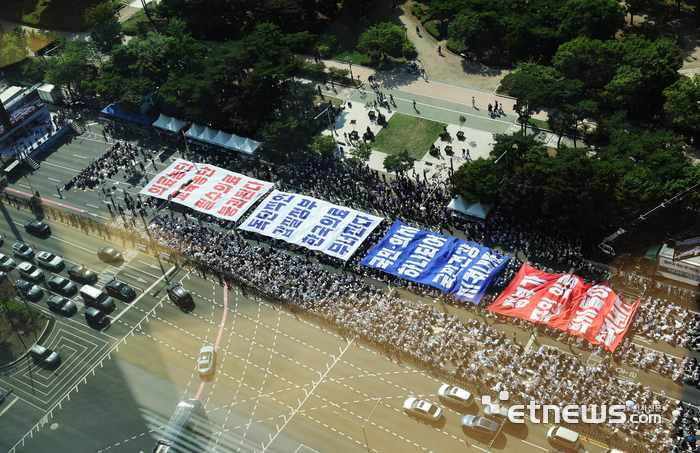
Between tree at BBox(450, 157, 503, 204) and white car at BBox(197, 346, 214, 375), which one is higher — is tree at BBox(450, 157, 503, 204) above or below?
above

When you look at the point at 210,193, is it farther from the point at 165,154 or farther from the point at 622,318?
the point at 622,318

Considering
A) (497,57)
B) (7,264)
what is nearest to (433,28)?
(497,57)

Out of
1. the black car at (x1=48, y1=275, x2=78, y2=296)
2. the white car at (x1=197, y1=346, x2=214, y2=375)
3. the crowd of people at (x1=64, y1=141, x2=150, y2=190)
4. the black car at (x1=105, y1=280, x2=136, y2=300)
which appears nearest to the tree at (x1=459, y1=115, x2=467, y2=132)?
the white car at (x1=197, y1=346, x2=214, y2=375)

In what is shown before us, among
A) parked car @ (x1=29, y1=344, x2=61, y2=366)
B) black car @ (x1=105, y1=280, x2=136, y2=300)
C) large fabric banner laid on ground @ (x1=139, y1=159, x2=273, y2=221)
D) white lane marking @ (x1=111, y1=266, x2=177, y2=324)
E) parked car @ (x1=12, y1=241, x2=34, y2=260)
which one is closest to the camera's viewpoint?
parked car @ (x1=29, y1=344, x2=61, y2=366)

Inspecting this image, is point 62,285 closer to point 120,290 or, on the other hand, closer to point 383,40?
point 120,290

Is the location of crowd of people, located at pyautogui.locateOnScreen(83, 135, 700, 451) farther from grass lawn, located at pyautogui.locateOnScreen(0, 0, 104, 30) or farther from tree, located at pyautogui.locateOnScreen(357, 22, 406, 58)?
grass lawn, located at pyautogui.locateOnScreen(0, 0, 104, 30)

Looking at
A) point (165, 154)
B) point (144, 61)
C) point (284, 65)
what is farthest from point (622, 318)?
point (144, 61)

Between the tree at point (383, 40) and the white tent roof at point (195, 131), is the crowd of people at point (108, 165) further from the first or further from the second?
the tree at point (383, 40)
